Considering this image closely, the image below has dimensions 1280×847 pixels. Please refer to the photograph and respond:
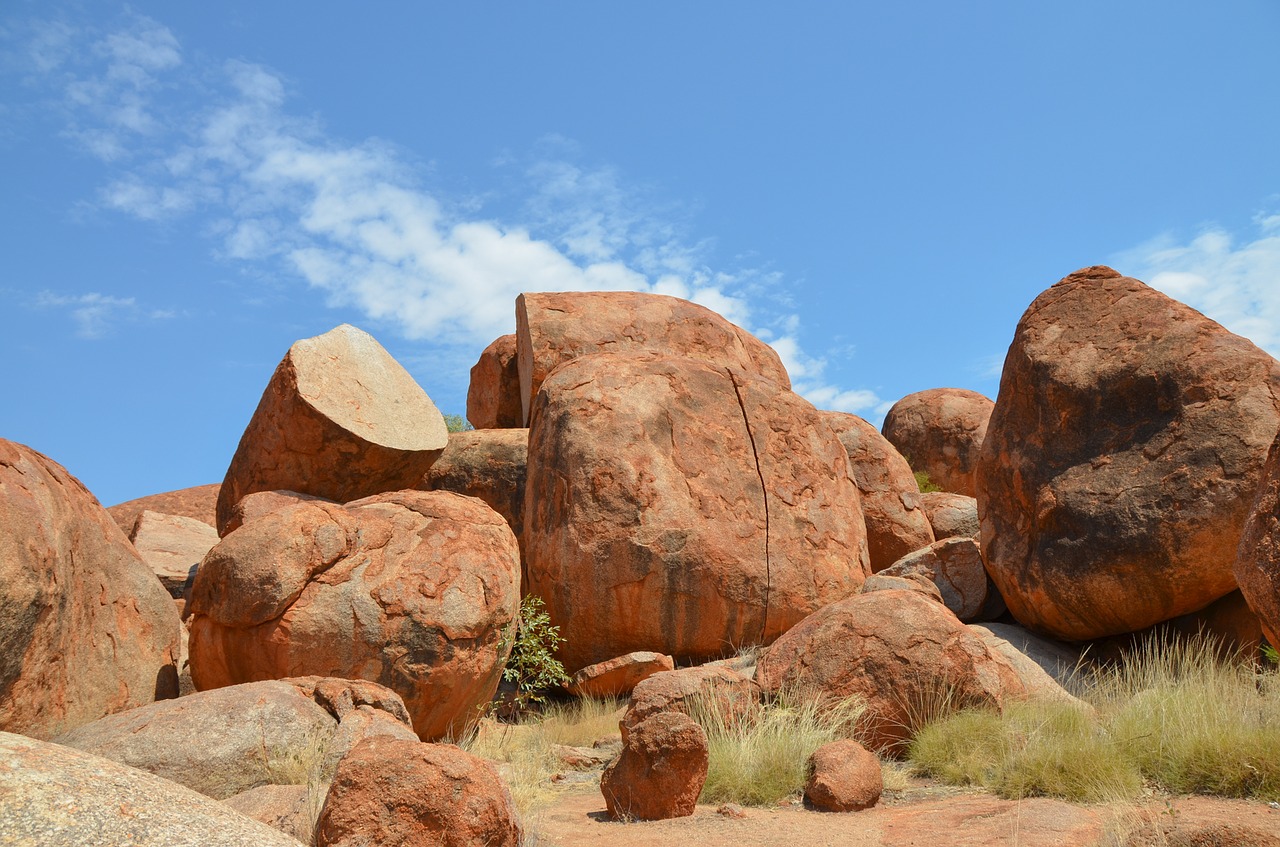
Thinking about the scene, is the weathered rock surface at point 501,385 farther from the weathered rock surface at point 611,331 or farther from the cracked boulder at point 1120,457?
the cracked boulder at point 1120,457

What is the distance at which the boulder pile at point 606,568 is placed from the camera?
4.96 metres

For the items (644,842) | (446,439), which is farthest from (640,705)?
(446,439)

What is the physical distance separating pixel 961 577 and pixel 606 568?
3.38 meters

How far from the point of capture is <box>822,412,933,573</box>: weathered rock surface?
11969 mm

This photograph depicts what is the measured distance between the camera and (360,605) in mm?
6219

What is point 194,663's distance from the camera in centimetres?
656

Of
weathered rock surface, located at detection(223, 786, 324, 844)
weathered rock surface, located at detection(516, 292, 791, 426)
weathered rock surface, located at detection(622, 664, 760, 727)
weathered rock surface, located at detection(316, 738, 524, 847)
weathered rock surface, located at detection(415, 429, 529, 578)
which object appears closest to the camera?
weathered rock surface, located at detection(316, 738, 524, 847)

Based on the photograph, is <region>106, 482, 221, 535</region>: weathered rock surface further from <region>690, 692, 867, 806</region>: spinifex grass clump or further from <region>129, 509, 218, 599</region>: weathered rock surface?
<region>690, 692, 867, 806</region>: spinifex grass clump

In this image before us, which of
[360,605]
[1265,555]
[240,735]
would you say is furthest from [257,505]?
[1265,555]

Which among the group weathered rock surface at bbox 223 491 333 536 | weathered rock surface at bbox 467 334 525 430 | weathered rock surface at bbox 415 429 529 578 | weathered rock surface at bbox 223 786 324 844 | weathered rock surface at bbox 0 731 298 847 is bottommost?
weathered rock surface at bbox 223 786 324 844

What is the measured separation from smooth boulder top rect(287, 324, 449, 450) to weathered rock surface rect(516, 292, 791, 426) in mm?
1315

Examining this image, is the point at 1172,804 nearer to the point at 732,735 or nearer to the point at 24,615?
the point at 732,735

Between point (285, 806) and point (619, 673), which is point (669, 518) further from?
point (285, 806)

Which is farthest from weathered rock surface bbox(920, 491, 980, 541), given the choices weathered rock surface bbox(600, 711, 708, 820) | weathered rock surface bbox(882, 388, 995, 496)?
weathered rock surface bbox(600, 711, 708, 820)
